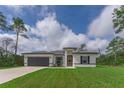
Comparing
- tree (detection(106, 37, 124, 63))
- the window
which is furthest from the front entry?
tree (detection(106, 37, 124, 63))

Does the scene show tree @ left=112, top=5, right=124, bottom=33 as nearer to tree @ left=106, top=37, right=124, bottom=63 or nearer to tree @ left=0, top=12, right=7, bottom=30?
tree @ left=106, top=37, right=124, bottom=63

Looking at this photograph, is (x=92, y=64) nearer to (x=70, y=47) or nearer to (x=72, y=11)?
(x=70, y=47)

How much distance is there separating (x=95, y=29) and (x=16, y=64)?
10394 millimetres

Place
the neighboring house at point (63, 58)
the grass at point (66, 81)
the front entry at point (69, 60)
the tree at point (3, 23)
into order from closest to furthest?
the grass at point (66, 81) → the neighboring house at point (63, 58) → the tree at point (3, 23) → the front entry at point (69, 60)

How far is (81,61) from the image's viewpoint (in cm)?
3070

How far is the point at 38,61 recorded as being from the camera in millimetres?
32812

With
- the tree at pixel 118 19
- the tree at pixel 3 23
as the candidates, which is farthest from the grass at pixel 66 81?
the tree at pixel 118 19

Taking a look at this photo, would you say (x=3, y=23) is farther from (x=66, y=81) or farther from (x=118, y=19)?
(x=66, y=81)

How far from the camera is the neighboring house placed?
30703 millimetres

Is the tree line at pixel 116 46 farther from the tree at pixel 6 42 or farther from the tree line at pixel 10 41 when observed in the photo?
the tree at pixel 6 42

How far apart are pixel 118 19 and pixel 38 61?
10.9 m

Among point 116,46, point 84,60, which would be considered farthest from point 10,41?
point 116,46

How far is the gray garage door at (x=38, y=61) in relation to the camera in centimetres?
3275
